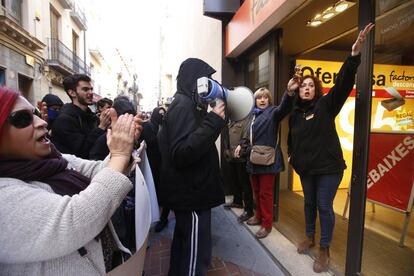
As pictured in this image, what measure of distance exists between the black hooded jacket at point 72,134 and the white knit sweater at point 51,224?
65.4 inches

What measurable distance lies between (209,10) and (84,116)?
3019 mm

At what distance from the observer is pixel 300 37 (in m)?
4.30

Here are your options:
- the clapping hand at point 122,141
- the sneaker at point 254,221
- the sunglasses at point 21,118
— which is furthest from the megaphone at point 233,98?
the sneaker at point 254,221

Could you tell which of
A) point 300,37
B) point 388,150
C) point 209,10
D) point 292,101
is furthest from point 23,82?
point 388,150

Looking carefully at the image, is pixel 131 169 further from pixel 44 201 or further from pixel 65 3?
pixel 65 3

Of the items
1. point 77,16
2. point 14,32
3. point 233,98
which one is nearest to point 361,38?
point 233,98

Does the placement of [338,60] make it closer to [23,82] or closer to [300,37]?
[300,37]

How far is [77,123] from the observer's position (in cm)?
267

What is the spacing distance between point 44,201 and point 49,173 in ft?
0.51

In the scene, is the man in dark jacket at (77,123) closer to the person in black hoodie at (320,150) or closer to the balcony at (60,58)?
the person in black hoodie at (320,150)

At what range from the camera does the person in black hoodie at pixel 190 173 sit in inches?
71.7

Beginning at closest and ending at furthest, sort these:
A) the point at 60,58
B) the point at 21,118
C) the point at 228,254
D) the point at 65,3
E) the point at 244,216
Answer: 1. the point at 21,118
2. the point at 228,254
3. the point at 244,216
4. the point at 60,58
5. the point at 65,3

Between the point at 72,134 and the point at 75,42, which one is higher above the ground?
the point at 75,42

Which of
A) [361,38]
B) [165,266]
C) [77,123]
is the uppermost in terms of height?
[361,38]
